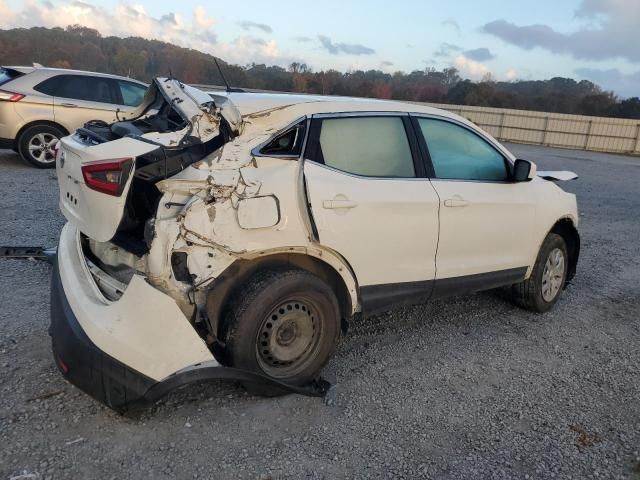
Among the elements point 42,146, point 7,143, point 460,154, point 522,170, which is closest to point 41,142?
point 42,146

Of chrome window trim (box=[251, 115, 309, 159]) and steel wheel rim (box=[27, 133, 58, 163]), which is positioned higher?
chrome window trim (box=[251, 115, 309, 159])

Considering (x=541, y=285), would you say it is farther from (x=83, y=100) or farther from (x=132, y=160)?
(x=83, y=100)

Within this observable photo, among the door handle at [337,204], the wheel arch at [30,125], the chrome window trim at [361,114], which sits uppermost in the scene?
the chrome window trim at [361,114]

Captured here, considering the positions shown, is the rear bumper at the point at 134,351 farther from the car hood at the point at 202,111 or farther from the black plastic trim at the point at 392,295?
the black plastic trim at the point at 392,295

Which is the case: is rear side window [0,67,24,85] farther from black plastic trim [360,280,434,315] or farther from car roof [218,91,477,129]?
black plastic trim [360,280,434,315]

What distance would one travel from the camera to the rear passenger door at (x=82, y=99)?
9305 millimetres

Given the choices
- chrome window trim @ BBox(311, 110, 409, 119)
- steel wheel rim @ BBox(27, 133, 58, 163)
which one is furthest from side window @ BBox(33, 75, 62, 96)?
chrome window trim @ BBox(311, 110, 409, 119)

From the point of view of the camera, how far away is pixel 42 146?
30.9ft

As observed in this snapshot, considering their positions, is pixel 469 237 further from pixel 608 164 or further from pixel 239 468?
pixel 608 164

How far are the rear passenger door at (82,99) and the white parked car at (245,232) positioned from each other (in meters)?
6.28

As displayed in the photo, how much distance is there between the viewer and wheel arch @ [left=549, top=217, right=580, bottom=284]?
4984 millimetres

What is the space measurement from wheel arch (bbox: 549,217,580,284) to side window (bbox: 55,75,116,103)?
7.95 metres

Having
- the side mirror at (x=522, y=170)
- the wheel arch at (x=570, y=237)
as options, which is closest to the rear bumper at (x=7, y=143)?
the side mirror at (x=522, y=170)

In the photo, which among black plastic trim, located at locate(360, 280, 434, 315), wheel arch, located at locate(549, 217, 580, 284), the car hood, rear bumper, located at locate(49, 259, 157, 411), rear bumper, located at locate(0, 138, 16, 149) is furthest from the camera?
rear bumper, located at locate(0, 138, 16, 149)
